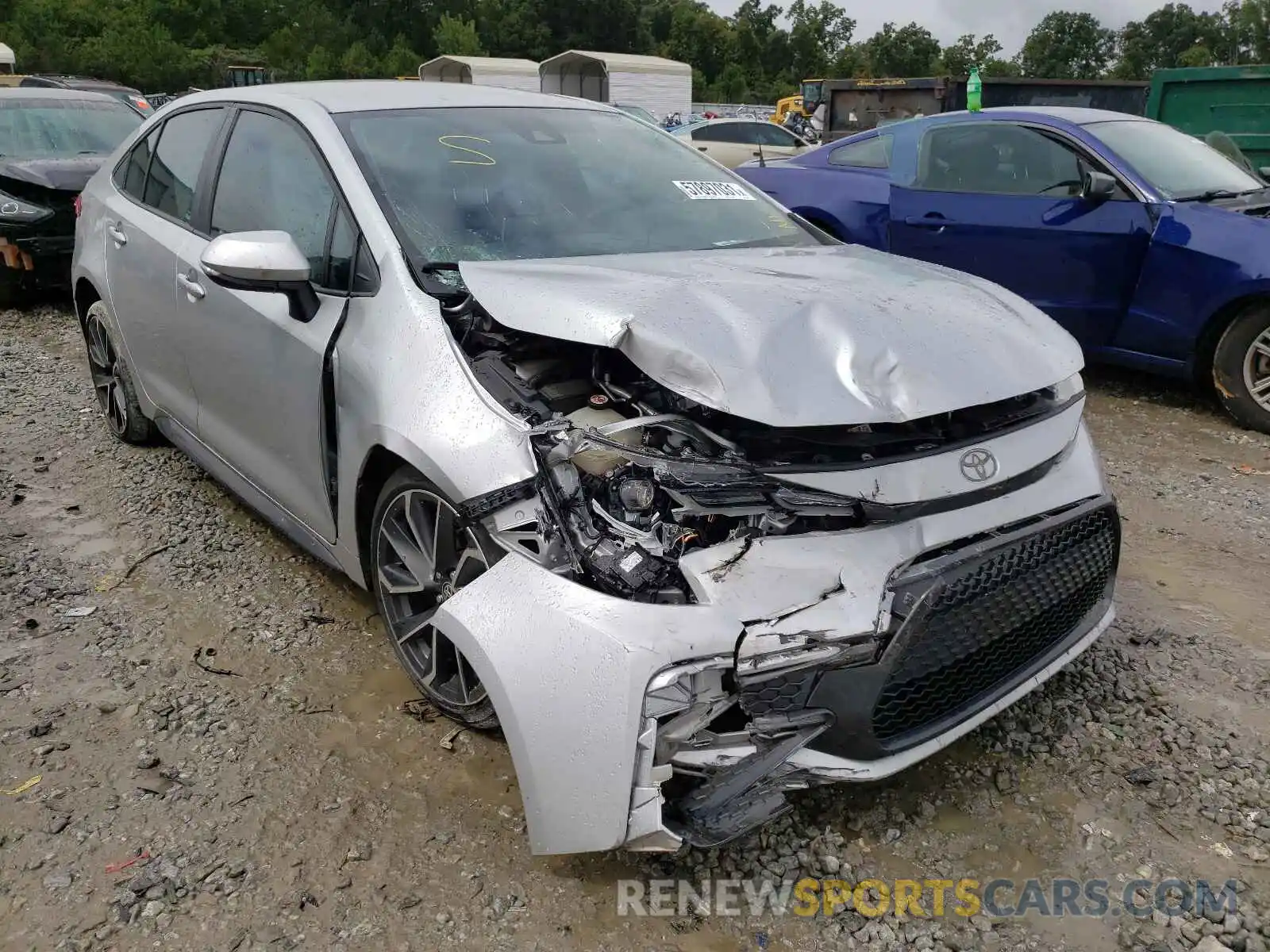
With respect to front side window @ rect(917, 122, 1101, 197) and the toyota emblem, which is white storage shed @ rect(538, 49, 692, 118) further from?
the toyota emblem

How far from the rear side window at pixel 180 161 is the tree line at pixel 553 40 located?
5006 centimetres

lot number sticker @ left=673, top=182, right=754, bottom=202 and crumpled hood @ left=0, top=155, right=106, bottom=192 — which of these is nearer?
lot number sticker @ left=673, top=182, right=754, bottom=202

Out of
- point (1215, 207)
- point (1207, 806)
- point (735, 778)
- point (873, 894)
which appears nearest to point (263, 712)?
point (735, 778)

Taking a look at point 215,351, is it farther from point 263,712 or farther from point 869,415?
point 869,415

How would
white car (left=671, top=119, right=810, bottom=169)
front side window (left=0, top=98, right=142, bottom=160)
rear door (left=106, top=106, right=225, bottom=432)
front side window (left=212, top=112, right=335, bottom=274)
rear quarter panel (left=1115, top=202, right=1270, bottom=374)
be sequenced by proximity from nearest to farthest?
front side window (left=212, top=112, right=335, bottom=274) → rear door (left=106, top=106, right=225, bottom=432) → rear quarter panel (left=1115, top=202, right=1270, bottom=374) → front side window (left=0, top=98, right=142, bottom=160) → white car (left=671, top=119, right=810, bottom=169)

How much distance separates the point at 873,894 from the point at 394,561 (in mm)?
1479

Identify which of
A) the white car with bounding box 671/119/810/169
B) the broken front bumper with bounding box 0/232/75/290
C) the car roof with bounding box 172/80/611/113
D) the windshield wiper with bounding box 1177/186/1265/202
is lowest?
the broken front bumper with bounding box 0/232/75/290

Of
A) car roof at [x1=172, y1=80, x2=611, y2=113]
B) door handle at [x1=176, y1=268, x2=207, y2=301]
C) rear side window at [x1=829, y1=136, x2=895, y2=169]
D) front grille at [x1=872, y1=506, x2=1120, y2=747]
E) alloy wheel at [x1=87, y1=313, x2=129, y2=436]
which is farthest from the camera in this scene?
rear side window at [x1=829, y1=136, x2=895, y2=169]

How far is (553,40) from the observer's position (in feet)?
231

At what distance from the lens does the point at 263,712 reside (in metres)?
2.72

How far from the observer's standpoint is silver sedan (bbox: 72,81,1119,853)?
1896mm

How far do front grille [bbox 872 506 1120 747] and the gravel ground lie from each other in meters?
0.37

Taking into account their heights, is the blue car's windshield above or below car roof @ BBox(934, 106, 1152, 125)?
below

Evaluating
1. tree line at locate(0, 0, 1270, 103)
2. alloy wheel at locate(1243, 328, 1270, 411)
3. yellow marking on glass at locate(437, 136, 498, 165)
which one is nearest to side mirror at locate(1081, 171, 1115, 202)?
alloy wheel at locate(1243, 328, 1270, 411)
